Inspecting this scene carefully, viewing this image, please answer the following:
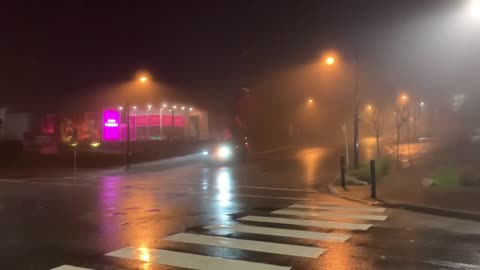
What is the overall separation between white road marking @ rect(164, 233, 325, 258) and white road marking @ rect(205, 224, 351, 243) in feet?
2.90

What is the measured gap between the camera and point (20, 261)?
7984 millimetres

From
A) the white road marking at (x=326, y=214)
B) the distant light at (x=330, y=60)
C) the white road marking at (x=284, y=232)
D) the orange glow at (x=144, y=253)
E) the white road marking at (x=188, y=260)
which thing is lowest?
the white road marking at (x=326, y=214)

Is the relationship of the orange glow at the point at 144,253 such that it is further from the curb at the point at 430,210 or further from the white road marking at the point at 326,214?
the curb at the point at 430,210

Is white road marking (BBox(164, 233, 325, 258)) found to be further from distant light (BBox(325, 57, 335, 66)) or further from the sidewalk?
distant light (BBox(325, 57, 335, 66))

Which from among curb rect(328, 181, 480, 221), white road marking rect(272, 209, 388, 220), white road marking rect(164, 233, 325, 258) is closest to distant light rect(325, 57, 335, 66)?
curb rect(328, 181, 480, 221)

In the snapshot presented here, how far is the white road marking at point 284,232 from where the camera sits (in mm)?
9539

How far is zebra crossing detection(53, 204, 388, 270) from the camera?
7664mm

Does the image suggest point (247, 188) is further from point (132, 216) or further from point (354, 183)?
point (132, 216)

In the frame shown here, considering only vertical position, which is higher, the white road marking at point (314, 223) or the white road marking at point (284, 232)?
the white road marking at point (284, 232)

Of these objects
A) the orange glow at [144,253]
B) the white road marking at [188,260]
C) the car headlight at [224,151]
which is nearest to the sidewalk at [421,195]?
the white road marking at [188,260]

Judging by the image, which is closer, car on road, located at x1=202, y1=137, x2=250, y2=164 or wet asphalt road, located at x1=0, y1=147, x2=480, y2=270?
wet asphalt road, located at x1=0, y1=147, x2=480, y2=270

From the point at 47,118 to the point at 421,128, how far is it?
47339 mm

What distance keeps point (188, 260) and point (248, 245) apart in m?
1.44

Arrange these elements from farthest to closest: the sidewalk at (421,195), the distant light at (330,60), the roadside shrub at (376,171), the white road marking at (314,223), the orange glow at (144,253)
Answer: the distant light at (330,60)
the roadside shrub at (376,171)
the sidewalk at (421,195)
the white road marking at (314,223)
the orange glow at (144,253)
